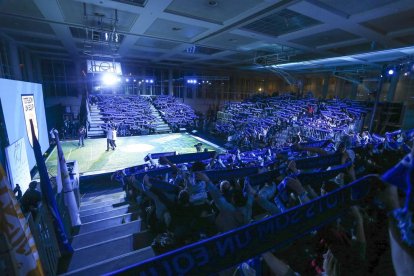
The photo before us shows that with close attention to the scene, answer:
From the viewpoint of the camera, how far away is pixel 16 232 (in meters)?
1.74

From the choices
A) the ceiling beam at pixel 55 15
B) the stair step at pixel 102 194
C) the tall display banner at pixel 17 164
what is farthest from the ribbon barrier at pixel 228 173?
the ceiling beam at pixel 55 15

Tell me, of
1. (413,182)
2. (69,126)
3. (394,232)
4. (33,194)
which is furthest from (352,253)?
(69,126)

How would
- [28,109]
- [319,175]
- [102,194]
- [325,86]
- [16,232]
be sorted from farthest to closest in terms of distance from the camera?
[325,86]
[28,109]
[102,194]
[319,175]
[16,232]

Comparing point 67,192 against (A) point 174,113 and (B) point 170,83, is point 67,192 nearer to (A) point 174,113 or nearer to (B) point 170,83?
(A) point 174,113

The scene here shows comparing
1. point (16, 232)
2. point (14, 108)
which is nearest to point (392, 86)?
point (16, 232)

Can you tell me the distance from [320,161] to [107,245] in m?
4.12

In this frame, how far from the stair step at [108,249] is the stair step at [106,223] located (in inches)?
41.3

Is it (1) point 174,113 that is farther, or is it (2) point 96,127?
(1) point 174,113

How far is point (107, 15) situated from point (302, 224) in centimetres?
1012

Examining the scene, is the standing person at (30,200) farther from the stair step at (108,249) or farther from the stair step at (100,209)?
the stair step at (100,209)

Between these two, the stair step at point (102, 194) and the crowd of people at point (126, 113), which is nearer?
the stair step at point (102, 194)

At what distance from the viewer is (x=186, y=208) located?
9.95 feet

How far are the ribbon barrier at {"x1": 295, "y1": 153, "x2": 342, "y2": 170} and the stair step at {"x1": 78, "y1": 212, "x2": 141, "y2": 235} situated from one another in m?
3.76

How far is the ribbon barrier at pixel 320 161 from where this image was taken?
4.04 metres
